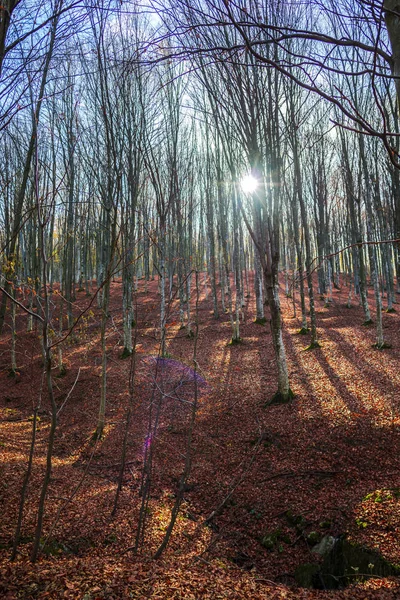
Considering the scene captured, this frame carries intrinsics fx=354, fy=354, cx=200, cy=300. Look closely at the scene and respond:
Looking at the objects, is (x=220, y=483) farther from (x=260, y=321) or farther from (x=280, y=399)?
(x=260, y=321)

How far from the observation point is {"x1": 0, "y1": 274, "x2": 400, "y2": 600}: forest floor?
10.8 feet

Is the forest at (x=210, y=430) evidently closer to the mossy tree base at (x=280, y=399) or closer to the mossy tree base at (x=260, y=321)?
the mossy tree base at (x=280, y=399)

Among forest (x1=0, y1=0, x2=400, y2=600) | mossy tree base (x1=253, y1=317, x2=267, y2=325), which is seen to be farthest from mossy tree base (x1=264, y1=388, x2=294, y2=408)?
mossy tree base (x1=253, y1=317, x2=267, y2=325)

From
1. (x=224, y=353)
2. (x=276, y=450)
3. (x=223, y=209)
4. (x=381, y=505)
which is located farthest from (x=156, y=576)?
(x=223, y=209)

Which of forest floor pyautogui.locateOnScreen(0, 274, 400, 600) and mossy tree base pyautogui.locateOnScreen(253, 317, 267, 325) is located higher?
mossy tree base pyautogui.locateOnScreen(253, 317, 267, 325)

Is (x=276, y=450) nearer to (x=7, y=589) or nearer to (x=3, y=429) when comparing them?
(x=7, y=589)

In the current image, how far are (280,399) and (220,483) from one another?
3.24 metres

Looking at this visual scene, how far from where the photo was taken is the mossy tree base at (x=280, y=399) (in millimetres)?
8812

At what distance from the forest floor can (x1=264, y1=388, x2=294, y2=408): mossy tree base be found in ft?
0.53

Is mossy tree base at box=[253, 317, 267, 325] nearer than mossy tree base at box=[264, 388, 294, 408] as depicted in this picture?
No

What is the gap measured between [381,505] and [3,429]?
329 inches

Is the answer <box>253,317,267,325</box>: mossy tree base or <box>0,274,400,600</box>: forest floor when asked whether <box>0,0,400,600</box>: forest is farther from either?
<box>253,317,267,325</box>: mossy tree base

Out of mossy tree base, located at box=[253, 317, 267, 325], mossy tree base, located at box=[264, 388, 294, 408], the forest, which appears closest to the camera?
the forest

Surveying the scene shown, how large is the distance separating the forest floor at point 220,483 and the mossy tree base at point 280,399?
16cm
